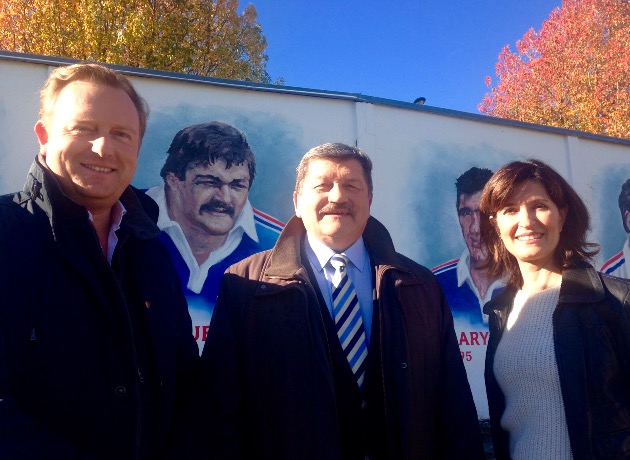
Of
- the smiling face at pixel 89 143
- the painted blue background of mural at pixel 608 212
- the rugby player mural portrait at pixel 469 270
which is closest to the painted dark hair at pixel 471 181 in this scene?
the rugby player mural portrait at pixel 469 270

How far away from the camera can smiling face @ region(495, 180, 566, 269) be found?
91.5 inches

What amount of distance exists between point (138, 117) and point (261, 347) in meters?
1.04

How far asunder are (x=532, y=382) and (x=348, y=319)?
80 centimetres

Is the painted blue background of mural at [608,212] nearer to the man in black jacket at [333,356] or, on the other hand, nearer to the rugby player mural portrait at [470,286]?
the rugby player mural portrait at [470,286]

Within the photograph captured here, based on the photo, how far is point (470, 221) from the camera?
5.29 metres

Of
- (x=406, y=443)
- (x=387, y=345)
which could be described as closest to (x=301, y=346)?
(x=387, y=345)

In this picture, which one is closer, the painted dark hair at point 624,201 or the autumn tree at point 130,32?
the painted dark hair at point 624,201

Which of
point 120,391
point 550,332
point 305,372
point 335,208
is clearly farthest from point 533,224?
point 120,391

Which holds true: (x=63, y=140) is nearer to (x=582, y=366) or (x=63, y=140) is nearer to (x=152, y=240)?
(x=152, y=240)

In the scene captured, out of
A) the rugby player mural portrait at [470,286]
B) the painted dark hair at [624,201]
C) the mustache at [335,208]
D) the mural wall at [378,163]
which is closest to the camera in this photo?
the mustache at [335,208]

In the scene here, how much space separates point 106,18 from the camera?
34.7 ft

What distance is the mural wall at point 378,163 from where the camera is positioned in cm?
414

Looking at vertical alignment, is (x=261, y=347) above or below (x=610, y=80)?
below

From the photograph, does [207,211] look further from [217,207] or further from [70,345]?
[70,345]
